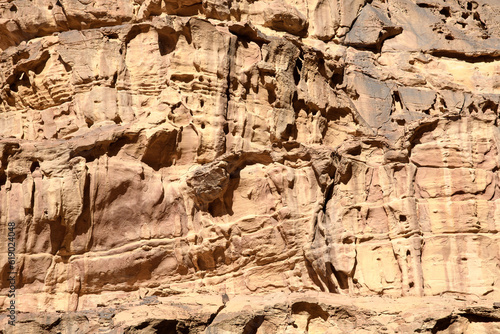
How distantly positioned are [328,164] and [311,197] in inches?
35.0

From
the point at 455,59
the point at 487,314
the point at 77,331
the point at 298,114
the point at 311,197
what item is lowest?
the point at 77,331

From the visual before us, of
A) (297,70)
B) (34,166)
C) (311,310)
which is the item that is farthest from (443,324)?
(34,166)

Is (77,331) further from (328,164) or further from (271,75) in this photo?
(271,75)

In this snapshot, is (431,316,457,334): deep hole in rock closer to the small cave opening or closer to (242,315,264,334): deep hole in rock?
(242,315,264,334): deep hole in rock

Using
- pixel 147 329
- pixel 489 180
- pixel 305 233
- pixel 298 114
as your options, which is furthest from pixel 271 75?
pixel 147 329

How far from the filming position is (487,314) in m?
16.6

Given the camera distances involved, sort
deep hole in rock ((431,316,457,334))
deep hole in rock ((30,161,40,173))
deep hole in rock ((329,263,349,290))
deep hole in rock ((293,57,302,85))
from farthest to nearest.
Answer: deep hole in rock ((293,57,302,85)), deep hole in rock ((30,161,40,173)), deep hole in rock ((329,263,349,290)), deep hole in rock ((431,316,457,334))

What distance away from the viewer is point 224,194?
62.5ft

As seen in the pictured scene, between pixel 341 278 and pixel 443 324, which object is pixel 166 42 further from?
pixel 443 324

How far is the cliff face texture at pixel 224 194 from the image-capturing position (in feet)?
56.6

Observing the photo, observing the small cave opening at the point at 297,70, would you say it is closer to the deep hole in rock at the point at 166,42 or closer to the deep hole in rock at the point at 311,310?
the deep hole in rock at the point at 166,42

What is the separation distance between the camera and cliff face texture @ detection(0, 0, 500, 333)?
1725cm

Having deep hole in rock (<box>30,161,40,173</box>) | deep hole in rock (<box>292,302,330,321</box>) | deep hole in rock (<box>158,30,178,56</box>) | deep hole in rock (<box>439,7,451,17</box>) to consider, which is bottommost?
deep hole in rock (<box>292,302,330,321</box>)

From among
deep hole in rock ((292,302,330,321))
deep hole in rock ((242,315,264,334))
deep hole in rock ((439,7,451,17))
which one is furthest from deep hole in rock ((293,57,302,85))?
deep hole in rock ((242,315,264,334))
